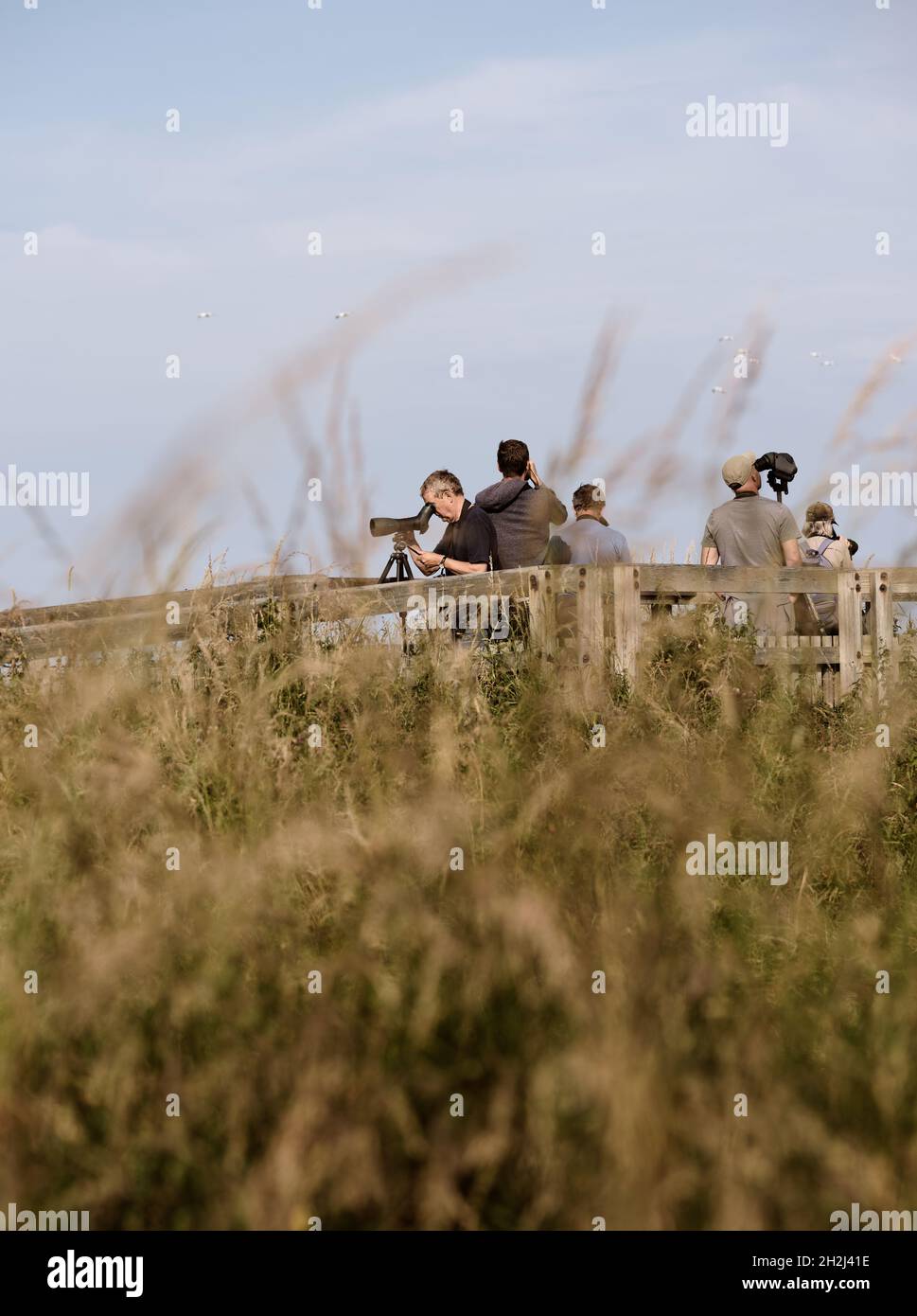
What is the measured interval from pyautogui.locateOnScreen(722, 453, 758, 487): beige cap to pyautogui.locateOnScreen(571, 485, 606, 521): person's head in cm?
73

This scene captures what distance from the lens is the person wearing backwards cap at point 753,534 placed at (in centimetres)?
859

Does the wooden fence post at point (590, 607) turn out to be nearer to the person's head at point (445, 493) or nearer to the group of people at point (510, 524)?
the group of people at point (510, 524)

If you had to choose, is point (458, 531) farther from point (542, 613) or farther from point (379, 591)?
point (542, 613)

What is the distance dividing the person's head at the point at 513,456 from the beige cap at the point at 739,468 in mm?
1169

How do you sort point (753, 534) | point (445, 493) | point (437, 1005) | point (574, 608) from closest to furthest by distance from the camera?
point (437, 1005), point (574, 608), point (445, 493), point (753, 534)

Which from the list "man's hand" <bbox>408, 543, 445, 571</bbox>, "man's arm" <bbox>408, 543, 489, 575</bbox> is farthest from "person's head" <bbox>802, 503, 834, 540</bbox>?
"man's hand" <bbox>408, 543, 445, 571</bbox>

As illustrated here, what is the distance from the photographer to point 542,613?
7.45m

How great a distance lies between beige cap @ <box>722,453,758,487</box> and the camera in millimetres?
8570

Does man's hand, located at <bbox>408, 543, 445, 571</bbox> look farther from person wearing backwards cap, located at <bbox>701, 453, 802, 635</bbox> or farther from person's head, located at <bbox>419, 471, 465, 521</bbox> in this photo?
person wearing backwards cap, located at <bbox>701, 453, 802, 635</bbox>

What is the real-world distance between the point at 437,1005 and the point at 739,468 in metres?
5.87

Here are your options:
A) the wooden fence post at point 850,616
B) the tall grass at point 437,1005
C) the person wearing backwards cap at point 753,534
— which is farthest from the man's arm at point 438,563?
the tall grass at point 437,1005

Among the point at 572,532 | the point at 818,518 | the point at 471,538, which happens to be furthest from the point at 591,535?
the point at 818,518

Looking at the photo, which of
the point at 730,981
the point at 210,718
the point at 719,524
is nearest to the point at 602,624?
the point at 719,524
